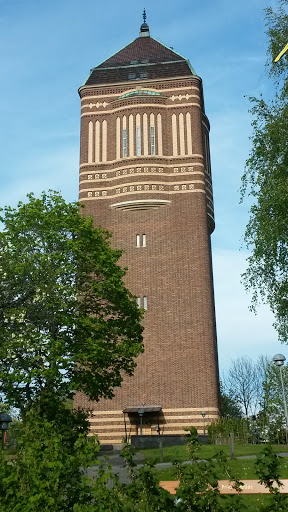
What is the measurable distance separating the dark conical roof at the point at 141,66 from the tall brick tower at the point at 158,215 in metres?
0.08

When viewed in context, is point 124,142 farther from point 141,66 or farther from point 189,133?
point 141,66

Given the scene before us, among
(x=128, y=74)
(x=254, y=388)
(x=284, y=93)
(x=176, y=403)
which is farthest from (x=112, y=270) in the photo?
(x=254, y=388)

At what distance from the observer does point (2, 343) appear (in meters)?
20.3

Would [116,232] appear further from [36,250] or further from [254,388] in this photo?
[254,388]

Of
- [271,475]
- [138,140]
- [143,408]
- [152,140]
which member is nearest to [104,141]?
[138,140]

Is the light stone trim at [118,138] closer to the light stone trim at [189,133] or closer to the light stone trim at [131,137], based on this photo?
the light stone trim at [131,137]

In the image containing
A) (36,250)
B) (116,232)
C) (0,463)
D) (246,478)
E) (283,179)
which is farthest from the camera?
(116,232)

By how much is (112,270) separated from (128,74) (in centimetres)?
2273

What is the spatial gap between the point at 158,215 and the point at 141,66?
41.3 feet

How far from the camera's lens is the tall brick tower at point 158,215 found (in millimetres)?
32906

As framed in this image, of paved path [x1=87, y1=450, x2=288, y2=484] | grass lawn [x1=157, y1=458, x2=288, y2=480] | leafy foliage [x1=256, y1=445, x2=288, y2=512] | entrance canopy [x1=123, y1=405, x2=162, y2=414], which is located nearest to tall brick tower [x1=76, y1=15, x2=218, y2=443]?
entrance canopy [x1=123, y1=405, x2=162, y2=414]

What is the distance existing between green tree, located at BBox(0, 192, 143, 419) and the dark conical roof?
2038cm

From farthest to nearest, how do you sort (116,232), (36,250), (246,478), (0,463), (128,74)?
(128,74)
(116,232)
(36,250)
(246,478)
(0,463)

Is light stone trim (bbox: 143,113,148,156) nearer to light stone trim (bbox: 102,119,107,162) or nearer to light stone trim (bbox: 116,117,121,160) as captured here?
light stone trim (bbox: 116,117,121,160)
